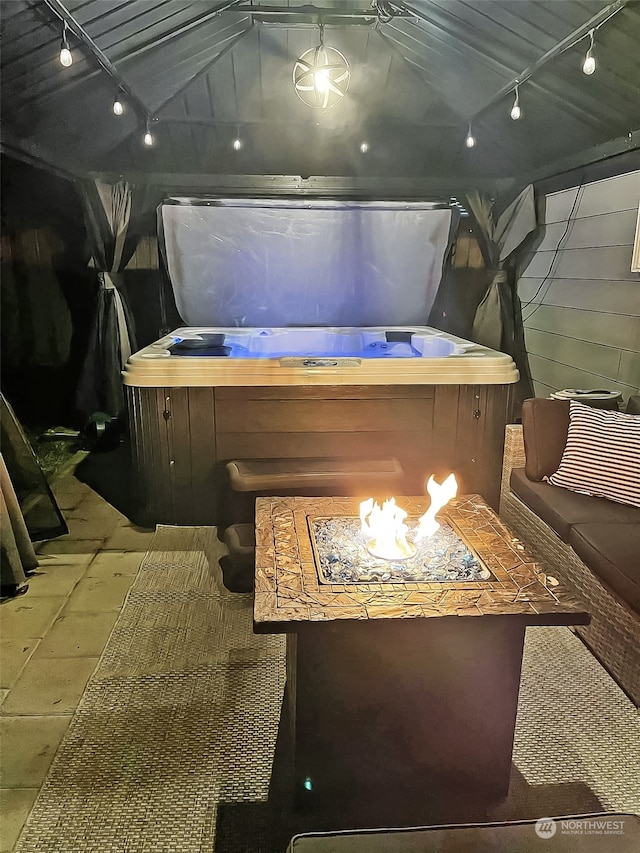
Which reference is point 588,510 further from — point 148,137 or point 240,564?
point 148,137

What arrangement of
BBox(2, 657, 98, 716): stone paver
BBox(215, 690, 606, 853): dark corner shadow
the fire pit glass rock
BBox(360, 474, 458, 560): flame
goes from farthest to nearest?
1. BBox(2, 657, 98, 716): stone paver
2. BBox(360, 474, 458, 560): flame
3. the fire pit glass rock
4. BBox(215, 690, 606, 853): dark corner shadow

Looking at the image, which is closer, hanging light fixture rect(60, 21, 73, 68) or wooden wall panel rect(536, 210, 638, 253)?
hanging light fixture rect(60, 21, 73, 68)

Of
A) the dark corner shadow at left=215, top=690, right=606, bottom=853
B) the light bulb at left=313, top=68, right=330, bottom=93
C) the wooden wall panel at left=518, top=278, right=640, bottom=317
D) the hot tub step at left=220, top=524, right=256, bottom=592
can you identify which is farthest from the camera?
the wooden wall panel at left=518, top=278, right=640, bottom=317

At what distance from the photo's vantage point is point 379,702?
1.20 m

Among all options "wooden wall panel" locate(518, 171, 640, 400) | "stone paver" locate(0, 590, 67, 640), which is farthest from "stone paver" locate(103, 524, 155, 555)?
"wooden wall panel" locate(518, 171, 640, 400)

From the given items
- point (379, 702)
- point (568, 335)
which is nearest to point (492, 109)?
point (568, 335)

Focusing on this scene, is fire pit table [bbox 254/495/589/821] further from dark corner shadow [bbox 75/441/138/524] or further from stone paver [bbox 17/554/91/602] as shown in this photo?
dark corner shadow [bbox 75/441/138/524]

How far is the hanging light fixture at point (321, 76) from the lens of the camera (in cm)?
243

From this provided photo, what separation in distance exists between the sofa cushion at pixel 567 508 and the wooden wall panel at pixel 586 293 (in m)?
0.92

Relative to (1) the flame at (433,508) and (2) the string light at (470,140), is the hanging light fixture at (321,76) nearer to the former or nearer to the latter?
(2) the string light at (470,140)

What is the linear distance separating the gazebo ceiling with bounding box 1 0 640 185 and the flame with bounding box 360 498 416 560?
193cm

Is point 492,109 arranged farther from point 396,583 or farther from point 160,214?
point 396,583

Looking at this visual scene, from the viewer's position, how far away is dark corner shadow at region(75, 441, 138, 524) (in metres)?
2.78

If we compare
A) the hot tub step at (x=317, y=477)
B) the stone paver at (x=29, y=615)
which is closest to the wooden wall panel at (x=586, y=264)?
the hot tub step at (x=317, y=477)
